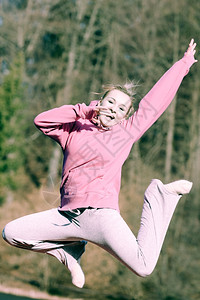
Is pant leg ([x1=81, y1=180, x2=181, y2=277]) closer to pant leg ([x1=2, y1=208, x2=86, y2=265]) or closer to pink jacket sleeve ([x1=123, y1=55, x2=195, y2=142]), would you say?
pant leg ([x1=2, y1=208, x2=86, y2=265])

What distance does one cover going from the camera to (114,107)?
2732mm

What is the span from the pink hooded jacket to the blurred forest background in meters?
8.76

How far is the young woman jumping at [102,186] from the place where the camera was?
2588 millimetres

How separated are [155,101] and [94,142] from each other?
1.32 feet

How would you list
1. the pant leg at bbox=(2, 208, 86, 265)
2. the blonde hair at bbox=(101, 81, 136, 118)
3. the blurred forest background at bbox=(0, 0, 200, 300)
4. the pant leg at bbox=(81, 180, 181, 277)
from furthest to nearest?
the blurred forest background at bbox=(0, 0, 200, 300) → the blonde hair at bbox=(101, 81, 136, 118) → the pant leg at bbox=(2, 208, 86, 265) → the pant leg at bbox=(81, 180, 181, 277)

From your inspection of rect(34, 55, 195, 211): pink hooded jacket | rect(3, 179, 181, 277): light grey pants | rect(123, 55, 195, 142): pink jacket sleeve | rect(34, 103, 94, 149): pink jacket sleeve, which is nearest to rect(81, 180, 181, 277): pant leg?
rect(3, 179, 181, 277): light grey pants

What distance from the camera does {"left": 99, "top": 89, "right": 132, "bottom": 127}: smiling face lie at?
8.89ft

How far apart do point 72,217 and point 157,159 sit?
38.7 feet

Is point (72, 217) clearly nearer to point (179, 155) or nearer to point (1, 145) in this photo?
point (1, 145)

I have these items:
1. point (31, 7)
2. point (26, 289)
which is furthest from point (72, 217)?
point (31, 7)

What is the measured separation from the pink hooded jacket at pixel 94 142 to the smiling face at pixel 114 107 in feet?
0.13

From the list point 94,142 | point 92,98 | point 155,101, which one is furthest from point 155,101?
point 92,98

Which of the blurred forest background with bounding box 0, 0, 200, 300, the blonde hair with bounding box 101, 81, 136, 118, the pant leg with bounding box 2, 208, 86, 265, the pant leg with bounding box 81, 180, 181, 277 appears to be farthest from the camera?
the blurred forest background with bounding box 0, 0, 200, 300

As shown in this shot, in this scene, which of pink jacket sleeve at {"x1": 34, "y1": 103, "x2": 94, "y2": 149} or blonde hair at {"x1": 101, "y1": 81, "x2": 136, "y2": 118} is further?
blonde hair at {"x1": 101, "y1": 81, "x2": 136, "y2": 118}
